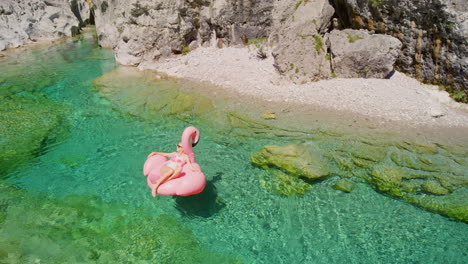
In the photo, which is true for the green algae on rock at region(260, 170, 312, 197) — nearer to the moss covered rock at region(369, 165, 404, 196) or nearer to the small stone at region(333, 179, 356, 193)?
the small stone at region(333, 179, 356, 193)

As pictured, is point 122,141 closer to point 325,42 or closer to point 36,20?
point 325,42

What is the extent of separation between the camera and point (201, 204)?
680cm

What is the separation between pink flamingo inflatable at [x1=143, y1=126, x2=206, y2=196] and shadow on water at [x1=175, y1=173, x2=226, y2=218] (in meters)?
0.60

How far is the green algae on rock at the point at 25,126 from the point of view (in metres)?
8.66

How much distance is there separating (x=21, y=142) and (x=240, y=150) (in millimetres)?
5961

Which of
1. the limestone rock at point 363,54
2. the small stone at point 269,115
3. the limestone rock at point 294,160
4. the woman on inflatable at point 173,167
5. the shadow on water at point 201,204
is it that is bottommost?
the shadow on water at point 201,204

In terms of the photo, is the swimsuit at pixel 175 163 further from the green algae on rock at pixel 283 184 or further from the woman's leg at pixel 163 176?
the green algae on rock at pixel 283 184

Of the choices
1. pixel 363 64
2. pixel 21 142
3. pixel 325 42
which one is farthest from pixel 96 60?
pixel 363 64

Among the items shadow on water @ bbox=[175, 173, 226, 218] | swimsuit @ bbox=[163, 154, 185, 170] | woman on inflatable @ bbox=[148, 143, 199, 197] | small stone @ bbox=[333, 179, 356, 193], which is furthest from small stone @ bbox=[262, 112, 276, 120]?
swimsuit @ bbox=[163, 154, 185, 170]

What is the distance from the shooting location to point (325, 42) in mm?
12852

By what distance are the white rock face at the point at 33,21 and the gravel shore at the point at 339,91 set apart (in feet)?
48.7

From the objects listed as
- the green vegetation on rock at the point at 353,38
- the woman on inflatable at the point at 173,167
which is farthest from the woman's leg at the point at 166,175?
the green vegetation on rock at the point at 353,38

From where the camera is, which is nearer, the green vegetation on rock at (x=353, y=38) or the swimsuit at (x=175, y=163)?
the swimsuit at (x=175, y=163)

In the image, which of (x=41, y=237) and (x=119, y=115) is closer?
(x=41, y=237)
